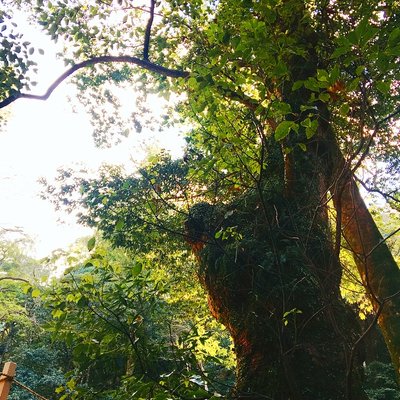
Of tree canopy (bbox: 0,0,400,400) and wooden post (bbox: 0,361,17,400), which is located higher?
tree canopy (bbox: 0,0,400,400)

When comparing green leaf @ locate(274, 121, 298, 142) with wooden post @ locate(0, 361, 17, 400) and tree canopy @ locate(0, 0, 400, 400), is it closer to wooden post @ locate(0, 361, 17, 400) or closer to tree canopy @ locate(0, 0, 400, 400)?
tree canopy @ locate(0, 0, 400, 400)

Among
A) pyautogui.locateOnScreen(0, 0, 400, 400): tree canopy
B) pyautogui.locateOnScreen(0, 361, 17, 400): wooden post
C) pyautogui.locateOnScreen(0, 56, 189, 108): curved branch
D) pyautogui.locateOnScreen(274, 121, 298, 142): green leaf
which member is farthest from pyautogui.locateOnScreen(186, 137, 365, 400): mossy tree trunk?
pyautogui.locateOnScreen(0, 56, 189, 108): curved branch

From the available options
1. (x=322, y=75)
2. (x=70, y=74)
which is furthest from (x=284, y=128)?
(x=70, y=74)

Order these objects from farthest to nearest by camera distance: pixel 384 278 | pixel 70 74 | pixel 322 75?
pixel 70 74 < pixel 384 278 < pixel 322 75

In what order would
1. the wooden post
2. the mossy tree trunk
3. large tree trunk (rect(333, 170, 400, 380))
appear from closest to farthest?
the mossy tree trunk → the wooden post → large tree trunk (rect(333, 170, 400, 380))

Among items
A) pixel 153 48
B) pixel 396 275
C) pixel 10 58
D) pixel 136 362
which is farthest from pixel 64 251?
pixel 153 48

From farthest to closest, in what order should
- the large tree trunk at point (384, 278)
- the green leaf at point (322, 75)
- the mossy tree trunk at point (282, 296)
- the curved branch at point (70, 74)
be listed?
the curved branch at point (70, 74) → the large tree trunk at point (384, 278) → the mossy tree trunk at point (282, 296) → the green leaf at point (322, 75)

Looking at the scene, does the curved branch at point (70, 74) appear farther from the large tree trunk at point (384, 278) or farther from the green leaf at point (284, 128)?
the green leaf at point (284, 128)

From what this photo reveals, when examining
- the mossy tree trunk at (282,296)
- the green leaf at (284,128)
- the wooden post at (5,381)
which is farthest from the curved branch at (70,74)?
the green leaf at (284,128)

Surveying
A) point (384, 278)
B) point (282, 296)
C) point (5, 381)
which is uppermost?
point (384, 278)

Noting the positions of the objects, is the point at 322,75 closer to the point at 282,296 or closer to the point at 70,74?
the point at 282,296

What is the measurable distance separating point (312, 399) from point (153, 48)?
6.01 metres

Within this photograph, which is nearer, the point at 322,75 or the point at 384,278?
the point at 322,75

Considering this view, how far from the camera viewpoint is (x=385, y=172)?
20.5 ft
